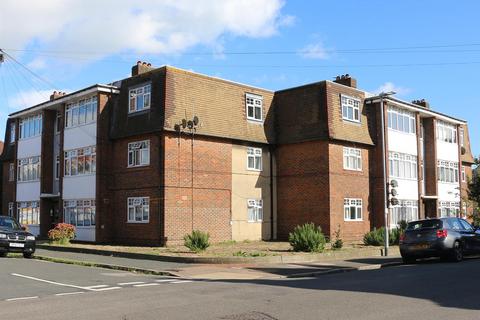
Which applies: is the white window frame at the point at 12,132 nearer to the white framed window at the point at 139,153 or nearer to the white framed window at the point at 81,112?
the white framed window at the point at 81,112

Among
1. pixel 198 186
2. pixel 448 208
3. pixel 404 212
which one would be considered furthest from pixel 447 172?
pixel 198 186

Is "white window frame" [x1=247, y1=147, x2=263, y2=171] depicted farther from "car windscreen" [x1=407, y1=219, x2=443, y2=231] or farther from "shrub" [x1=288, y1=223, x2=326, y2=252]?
"car windscreen" [x1=407, y1=219, x2=443, y2=231]

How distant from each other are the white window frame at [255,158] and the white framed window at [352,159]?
4.79 m

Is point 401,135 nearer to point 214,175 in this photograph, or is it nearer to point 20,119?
point 214,175

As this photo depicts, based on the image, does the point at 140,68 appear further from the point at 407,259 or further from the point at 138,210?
the point at 407,259

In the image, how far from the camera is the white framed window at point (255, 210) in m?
30.4

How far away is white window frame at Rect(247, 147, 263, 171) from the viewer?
30781mm

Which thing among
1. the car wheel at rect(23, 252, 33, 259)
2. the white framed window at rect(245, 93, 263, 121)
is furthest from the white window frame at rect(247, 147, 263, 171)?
the car wheel at rect(23, 252, 33, 259)

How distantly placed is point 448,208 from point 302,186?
15.0m

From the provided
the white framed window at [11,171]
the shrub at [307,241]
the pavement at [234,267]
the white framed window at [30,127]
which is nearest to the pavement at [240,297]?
the pavement at [234,267]

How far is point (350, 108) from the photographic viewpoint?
104 feet

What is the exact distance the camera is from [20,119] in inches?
1502

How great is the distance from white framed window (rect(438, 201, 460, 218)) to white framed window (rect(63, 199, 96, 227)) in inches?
937

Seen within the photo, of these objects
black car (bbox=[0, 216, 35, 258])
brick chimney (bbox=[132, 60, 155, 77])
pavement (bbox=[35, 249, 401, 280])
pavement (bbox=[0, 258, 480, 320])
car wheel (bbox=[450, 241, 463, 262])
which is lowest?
pavement (bbox=[35, 249, 401, 280])
